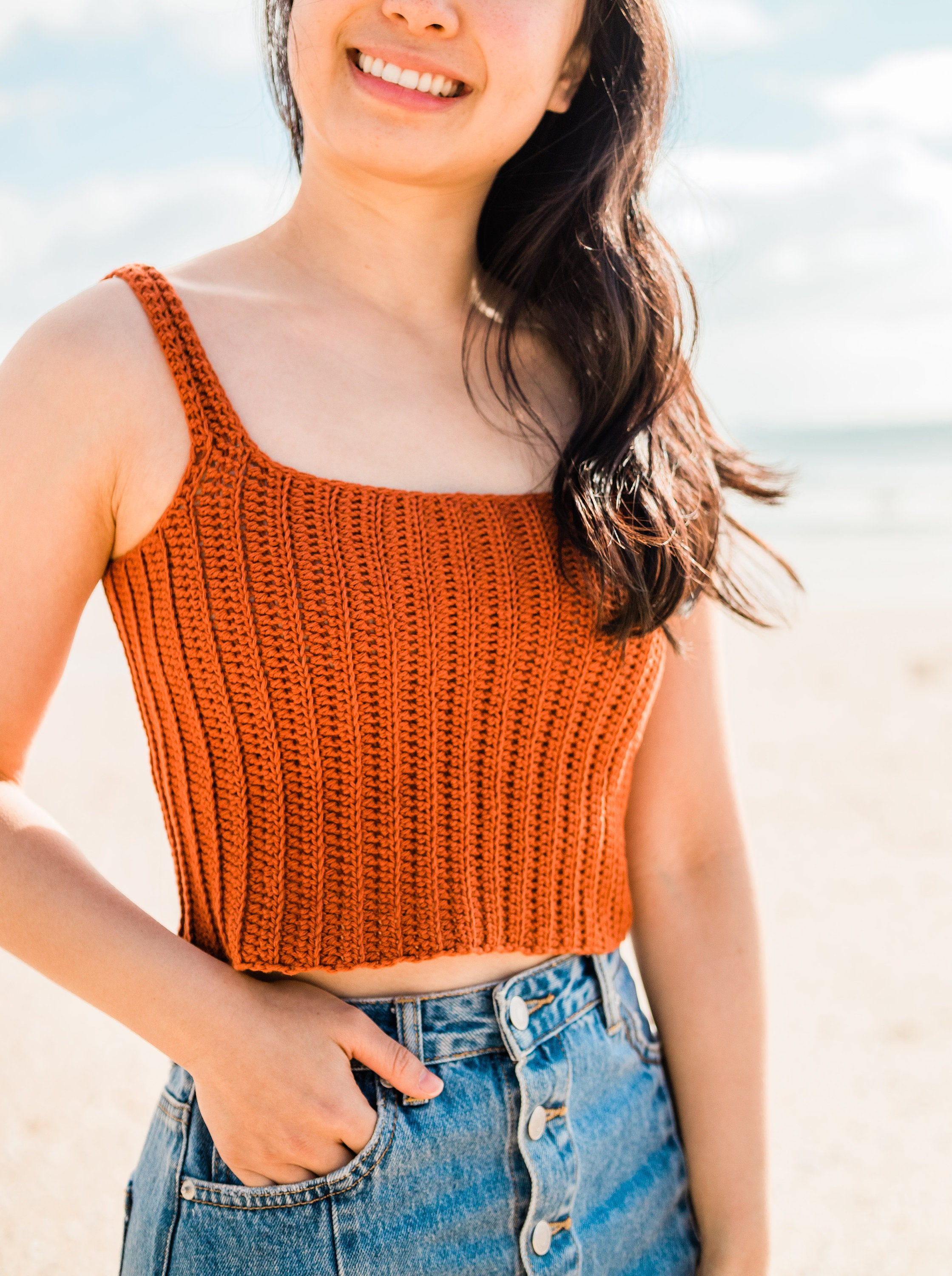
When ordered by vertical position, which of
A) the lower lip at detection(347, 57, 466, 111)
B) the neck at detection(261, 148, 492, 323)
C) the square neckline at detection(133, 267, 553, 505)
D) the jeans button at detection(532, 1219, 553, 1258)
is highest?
the lower lip at detection(347, 57, 466, 111)

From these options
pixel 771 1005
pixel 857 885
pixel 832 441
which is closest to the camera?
pixel 771 1005

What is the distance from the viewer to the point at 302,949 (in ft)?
3.41

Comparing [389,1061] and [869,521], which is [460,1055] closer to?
[389,1061]

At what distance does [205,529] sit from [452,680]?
0.27 m

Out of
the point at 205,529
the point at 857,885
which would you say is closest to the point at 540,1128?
the point at 205,529

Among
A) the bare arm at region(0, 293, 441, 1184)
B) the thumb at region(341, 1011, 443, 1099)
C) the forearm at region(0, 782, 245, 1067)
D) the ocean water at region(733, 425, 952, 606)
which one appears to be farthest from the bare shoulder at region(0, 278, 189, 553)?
the ocean water at region(733, 425, 952, 606)

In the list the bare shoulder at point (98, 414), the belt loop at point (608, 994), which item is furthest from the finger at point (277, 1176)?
the bare shoulder at point (98, 414)

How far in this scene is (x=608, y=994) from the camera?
1.17m

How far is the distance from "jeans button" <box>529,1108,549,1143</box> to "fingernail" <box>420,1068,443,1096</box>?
100 mm

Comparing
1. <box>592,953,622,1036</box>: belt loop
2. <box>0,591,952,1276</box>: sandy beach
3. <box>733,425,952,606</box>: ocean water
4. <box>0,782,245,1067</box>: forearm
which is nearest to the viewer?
<box>0,782,245,1067</box>: forearm

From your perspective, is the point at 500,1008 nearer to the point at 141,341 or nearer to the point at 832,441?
the point at 141,341

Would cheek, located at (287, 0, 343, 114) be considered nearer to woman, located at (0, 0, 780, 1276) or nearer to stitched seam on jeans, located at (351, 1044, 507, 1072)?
woman, located at (0, 0, 780, 1276)

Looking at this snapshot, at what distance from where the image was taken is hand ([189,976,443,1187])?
0.95 meters

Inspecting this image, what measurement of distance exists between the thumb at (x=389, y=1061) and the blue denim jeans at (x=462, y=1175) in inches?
0.8
